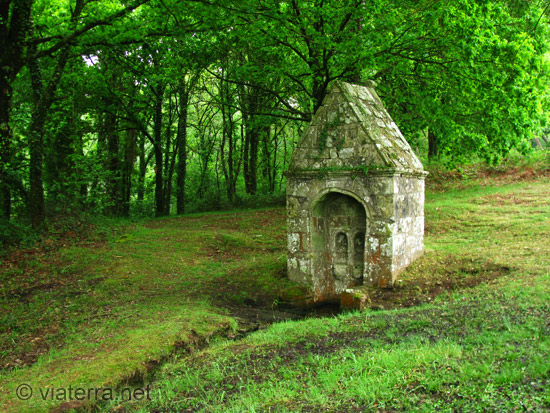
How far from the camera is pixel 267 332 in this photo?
7156 mm

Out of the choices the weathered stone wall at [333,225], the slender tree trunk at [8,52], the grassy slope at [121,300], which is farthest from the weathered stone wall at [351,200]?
the slender tree trunk at [8,52]

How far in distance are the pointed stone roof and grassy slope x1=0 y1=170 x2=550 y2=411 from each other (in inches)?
96.2

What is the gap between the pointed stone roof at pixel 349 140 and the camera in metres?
8.69

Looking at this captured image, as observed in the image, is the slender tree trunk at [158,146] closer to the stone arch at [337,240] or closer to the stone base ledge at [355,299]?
the stone arch at [337,240]

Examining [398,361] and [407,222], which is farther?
[407,222]

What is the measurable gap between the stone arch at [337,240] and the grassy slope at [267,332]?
98 centimetres

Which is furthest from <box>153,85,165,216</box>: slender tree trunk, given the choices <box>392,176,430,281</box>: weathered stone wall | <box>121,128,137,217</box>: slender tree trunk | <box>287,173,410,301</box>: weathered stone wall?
<box>392,176,430,281</box>: weathered stone wall

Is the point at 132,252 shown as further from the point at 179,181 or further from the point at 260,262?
the point at 179,181

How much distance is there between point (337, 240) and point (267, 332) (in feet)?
10.2

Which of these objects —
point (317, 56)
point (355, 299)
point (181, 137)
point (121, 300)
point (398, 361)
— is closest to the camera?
point (398, 361)

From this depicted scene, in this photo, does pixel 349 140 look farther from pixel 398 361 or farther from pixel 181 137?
pixel 181 137

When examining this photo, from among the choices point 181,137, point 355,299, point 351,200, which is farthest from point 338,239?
A: point 181,137

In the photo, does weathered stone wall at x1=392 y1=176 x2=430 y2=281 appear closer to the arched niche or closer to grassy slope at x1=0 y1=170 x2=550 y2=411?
grassy slope at x1=0 y1=170 x2=550 y2=411

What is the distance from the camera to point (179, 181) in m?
23.0
